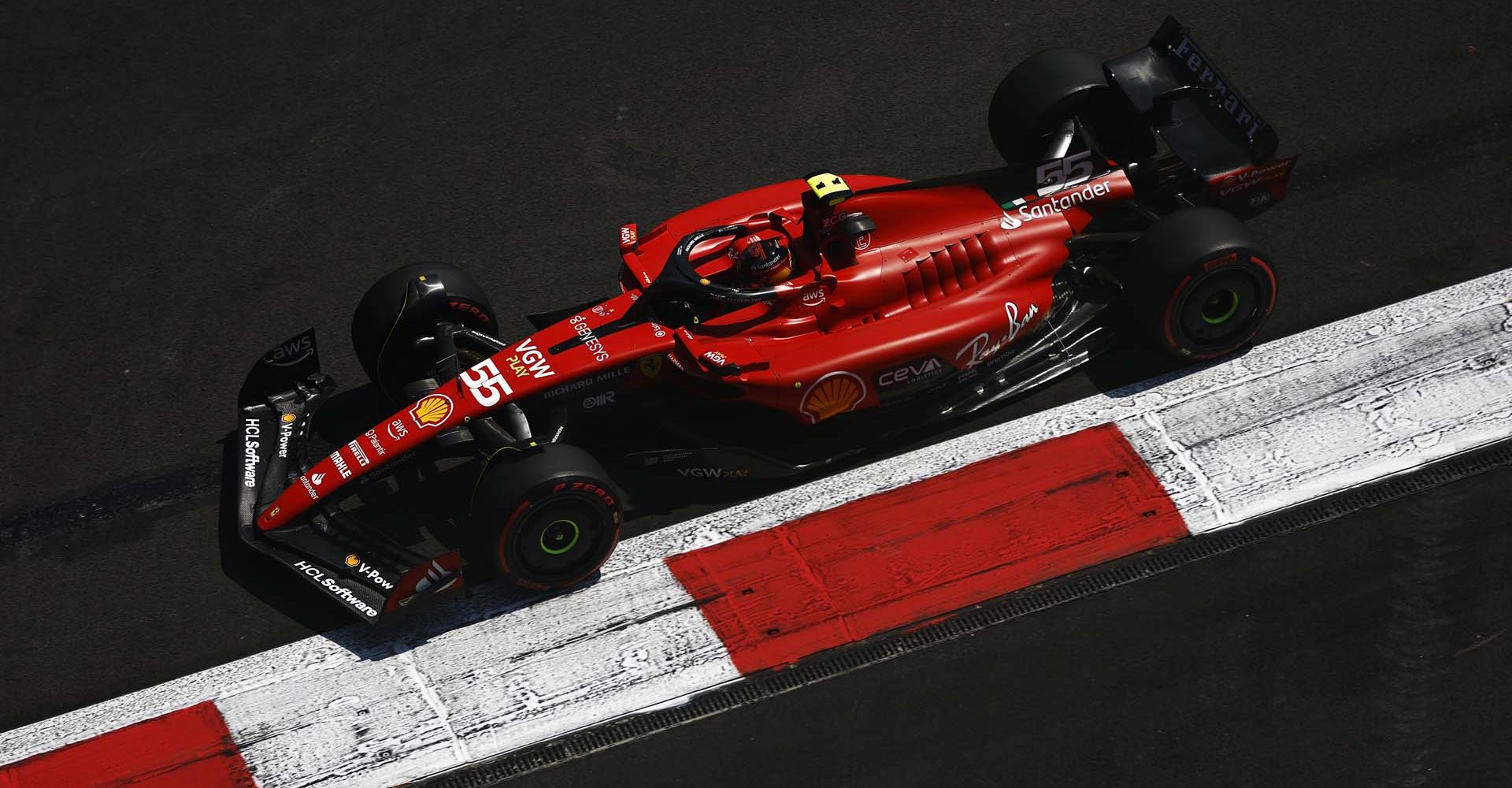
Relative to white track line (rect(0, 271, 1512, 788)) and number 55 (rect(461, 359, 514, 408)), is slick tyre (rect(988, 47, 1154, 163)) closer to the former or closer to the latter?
white track line (rect(0, 271, 1512, 788))

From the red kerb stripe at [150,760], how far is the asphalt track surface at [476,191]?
36cm

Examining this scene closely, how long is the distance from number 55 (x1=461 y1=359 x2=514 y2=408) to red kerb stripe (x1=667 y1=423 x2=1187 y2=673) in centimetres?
124

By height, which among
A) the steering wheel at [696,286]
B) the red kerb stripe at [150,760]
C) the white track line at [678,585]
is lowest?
the red kerb stripe at [150,760]

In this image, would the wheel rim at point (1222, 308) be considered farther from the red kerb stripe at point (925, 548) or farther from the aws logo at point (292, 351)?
the aws logo at point (292, 351)

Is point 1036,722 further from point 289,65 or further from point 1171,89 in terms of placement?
point 289,65

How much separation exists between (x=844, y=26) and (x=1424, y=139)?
4068 mm

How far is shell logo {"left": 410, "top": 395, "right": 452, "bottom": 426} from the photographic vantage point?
725 centimetres

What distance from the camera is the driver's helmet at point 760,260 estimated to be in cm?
765

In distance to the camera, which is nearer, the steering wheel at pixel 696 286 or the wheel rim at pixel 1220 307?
the steering wheel at pixel 696 286

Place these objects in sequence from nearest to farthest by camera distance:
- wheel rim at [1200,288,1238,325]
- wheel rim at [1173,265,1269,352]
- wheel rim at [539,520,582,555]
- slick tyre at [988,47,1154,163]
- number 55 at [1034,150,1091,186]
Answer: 1. wheel rim at [539,520,582,555]
2. wheel rim at [1173,265,1269,352]
3. wheel rim at [1200,288,1238,325]
4. number 55 at [1034,150,1091,186]
5. slick tyre at [988,47,1154,163]

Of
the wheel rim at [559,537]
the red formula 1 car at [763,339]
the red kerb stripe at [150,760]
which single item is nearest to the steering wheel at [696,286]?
the red formula 1 car at [763,339]

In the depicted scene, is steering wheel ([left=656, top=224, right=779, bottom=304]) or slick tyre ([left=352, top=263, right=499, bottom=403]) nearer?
steering wheel ([left=656, top=224, right=779, bottom=304])

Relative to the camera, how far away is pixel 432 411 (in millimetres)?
7289

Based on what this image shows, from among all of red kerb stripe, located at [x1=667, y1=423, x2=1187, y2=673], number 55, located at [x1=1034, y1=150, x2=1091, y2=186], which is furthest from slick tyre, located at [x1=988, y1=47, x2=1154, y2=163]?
red kerb stripe, located at [x1=667, y1=423, x2=1187, y2=673]
